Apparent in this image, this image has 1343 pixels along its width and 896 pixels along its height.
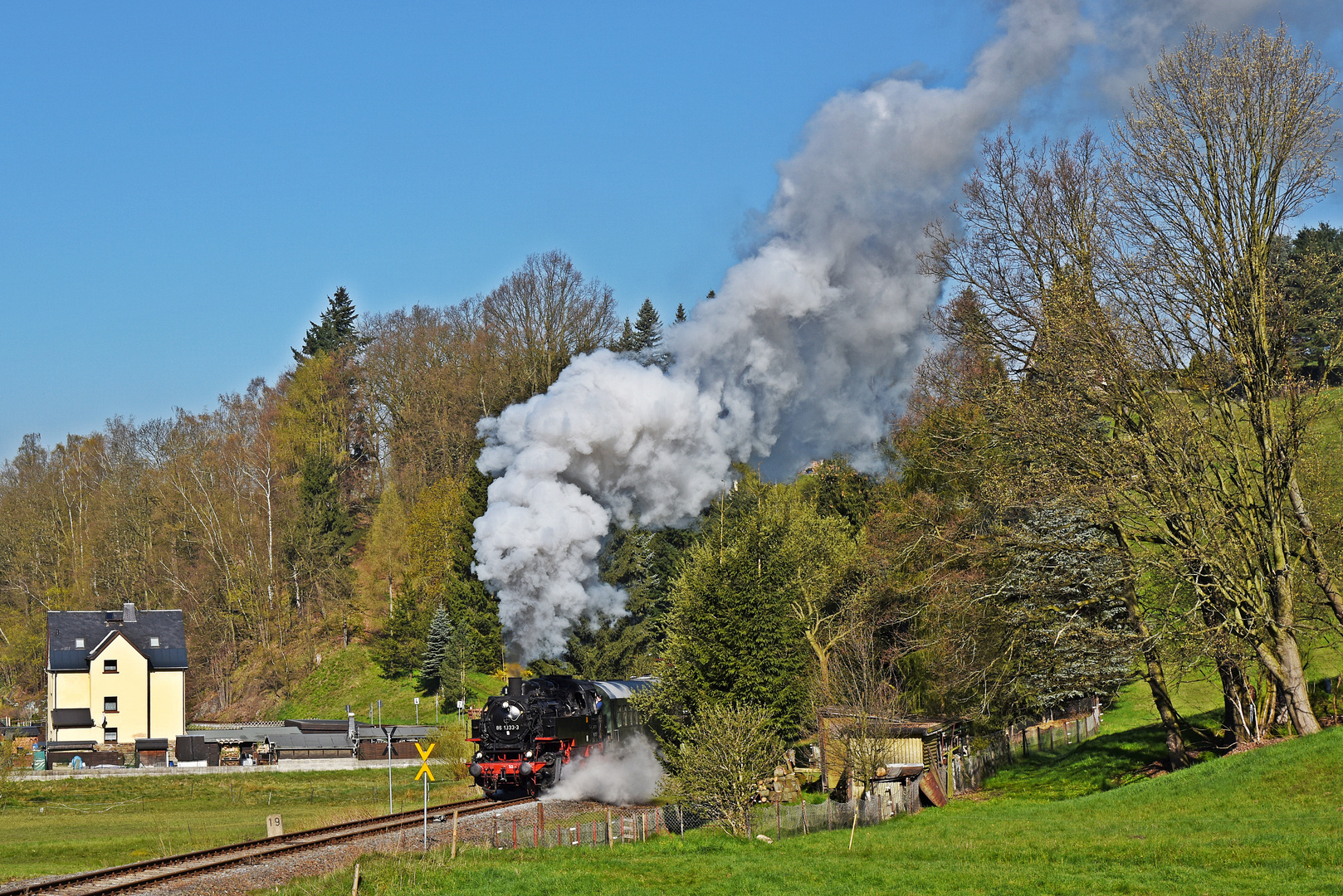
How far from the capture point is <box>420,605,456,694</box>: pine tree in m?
64.2

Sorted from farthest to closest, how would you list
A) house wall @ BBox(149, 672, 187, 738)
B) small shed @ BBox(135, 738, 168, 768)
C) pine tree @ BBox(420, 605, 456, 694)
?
house wall @ BBox(149, 672, 187, 738) < pine tree @ BBox(420, 605, 456, 694) < small shed @ BBox(135, 738, 168, 768)

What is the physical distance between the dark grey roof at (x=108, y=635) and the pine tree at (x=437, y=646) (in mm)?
14065

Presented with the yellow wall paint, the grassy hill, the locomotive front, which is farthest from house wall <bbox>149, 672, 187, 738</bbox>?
the locomotive front

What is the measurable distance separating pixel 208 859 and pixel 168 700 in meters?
47.5

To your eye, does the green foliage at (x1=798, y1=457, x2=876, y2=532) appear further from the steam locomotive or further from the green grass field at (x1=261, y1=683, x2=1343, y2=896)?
the green grass field at (x1=261, y1=683, x2=1343, y2=896)

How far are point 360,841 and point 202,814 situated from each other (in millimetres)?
15801

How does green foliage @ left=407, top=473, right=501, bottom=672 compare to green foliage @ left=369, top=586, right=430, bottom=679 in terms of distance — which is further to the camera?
green foliage @ left=369, top=586, right=430, bottom=679

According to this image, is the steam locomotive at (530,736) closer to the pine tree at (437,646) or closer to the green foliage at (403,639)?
the pine tree at (437,646)

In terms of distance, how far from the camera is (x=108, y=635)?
6581 cm

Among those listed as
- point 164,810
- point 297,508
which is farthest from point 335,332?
point 164,810

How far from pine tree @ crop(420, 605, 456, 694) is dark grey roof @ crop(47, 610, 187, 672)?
14.1 metres

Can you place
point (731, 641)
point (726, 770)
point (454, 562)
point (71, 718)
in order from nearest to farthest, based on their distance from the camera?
point (726, 770) < point (731, 641) < point (71, 718) < point (454, 562)

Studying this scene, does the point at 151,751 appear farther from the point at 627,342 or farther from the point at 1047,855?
the point at 1047,855

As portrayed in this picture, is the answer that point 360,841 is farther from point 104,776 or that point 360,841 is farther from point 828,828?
point 104,776
